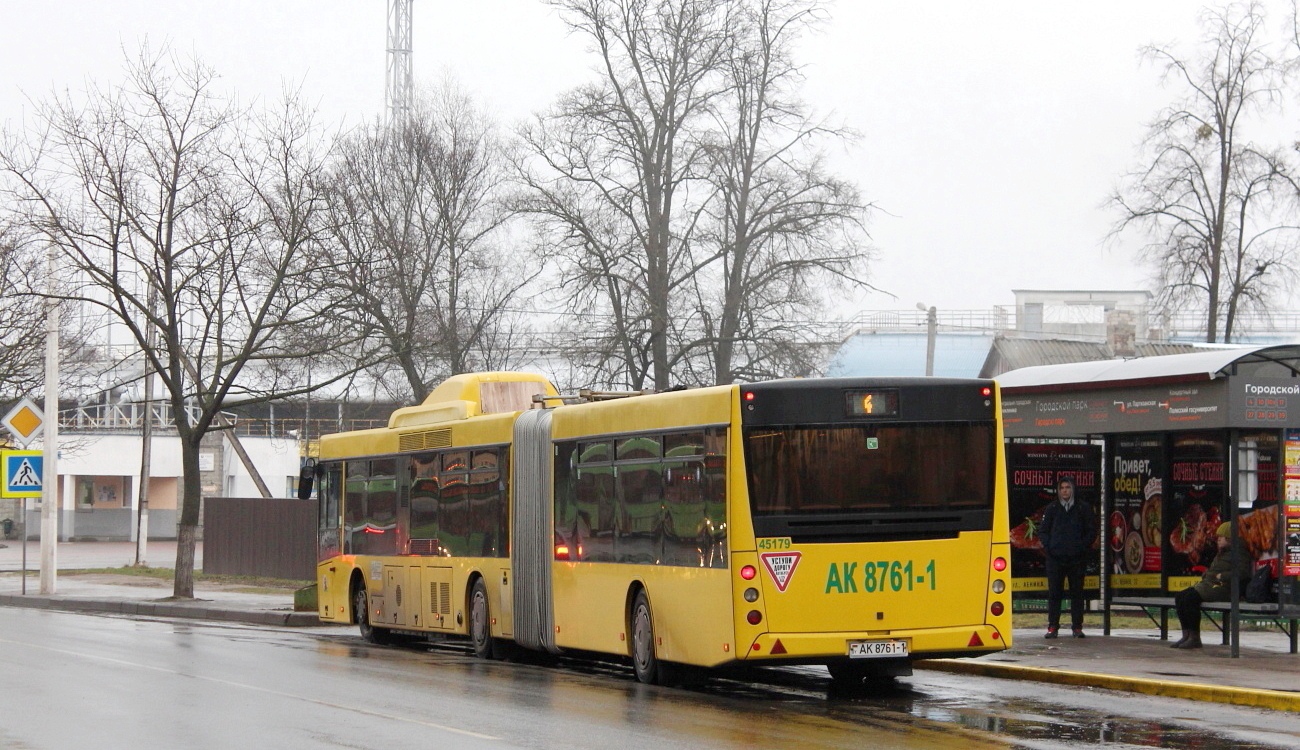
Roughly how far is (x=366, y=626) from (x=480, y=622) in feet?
13.6

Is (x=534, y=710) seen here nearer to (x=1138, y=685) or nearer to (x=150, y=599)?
(x=1138, y=685)

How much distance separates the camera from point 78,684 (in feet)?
50.5

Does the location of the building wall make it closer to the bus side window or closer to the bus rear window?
the bus side window

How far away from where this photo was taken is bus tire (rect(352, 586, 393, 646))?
23.5 metres

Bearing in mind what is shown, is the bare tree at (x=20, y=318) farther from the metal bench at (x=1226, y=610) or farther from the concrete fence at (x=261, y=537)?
the metal bench at (x=1226, y=610)

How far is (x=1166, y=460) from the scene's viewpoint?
60.9ft

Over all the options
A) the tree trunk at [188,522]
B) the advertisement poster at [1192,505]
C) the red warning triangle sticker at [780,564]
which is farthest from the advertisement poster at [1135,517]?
the tree trunk at [188,522]

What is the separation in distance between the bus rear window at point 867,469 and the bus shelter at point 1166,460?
3.15 metres

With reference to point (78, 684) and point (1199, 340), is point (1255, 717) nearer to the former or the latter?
point (78, 684)

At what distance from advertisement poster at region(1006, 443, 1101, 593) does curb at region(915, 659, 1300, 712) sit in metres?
3.56

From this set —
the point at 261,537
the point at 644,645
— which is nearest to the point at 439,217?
the point at 261,537

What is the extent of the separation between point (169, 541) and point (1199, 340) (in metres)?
46.1

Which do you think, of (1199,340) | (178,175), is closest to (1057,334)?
(1199,340)

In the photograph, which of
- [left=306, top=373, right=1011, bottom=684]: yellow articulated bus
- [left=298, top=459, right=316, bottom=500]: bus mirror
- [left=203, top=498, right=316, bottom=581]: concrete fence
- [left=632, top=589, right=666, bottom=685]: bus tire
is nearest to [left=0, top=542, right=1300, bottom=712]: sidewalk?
[left=306, top=373, right=1011, bottom=684]: yellow articulated bus
